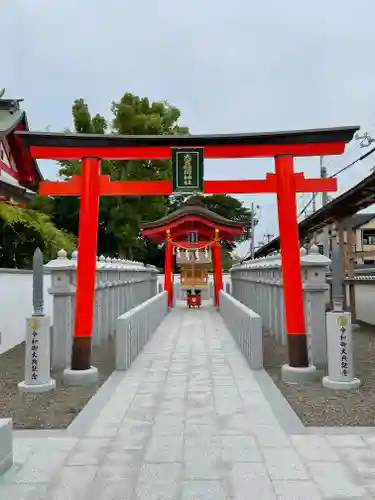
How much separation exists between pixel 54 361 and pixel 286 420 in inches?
176

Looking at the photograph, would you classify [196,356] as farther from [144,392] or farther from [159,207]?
[159,207]

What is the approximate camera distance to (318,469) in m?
3.79

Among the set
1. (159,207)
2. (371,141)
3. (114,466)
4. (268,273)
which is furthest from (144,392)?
(159,207)

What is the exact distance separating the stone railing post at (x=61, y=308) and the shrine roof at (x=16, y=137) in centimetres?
816

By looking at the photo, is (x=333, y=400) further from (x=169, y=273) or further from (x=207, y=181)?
(x=169, y=273)

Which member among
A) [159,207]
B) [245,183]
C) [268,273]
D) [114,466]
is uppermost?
[159,207]

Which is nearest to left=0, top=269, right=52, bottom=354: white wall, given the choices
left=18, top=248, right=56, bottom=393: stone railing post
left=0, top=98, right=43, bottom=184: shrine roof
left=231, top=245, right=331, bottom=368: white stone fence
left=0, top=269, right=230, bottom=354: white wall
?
left=0, top=269, right=230, bottom=354: white wall

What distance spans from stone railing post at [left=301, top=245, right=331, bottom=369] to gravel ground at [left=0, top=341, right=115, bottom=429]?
11.0ft

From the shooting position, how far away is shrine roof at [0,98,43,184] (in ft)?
51.9

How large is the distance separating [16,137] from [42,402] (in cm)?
1246

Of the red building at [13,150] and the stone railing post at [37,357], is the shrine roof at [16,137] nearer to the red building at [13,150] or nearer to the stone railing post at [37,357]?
the red building at [13,150]

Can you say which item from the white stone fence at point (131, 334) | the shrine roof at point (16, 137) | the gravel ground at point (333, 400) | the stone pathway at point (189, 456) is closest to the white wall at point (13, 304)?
the white stone fence at point (131, 334)

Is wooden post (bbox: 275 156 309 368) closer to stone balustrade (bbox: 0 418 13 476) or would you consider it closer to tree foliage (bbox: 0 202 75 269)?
stone balustrade (bbox: 0 418 13 476)

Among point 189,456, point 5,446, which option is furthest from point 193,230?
point 5,446
